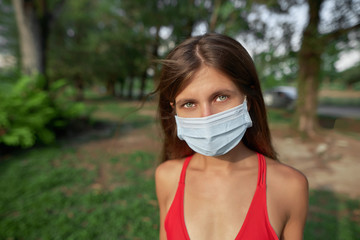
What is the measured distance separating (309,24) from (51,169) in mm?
8216

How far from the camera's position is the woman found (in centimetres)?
117

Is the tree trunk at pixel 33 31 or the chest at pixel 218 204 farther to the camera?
the tree trunk at pixel 33 31

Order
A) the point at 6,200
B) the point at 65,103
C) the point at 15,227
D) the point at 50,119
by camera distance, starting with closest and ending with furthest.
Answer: the point at 15,227, the point at 6,200, the point at 50,119, the point at 65,103

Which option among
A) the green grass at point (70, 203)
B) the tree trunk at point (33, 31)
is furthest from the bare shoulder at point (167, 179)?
the tree trunk at point (33, 31)

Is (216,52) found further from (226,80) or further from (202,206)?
(202,206)

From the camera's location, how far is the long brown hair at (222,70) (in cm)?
119

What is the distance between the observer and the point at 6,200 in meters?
3.46

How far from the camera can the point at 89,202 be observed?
11.4ft

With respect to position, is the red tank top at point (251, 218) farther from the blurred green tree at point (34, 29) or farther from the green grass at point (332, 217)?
the blurred green tree at point (34, 29)

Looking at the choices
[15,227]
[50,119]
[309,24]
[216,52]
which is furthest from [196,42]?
[309,24]

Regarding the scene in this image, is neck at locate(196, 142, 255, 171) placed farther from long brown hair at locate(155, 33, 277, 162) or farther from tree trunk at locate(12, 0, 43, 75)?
tree trunk at locate(12, 0, 43, 75)

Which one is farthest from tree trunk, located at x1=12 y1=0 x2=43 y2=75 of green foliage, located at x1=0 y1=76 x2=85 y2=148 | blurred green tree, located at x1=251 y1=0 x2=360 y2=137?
blurred green tree, located at x1=251 y1=0 x2=360 y2=137

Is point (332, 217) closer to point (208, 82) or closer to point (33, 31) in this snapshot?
point (208, 82)

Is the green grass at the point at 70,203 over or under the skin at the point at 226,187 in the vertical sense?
under
